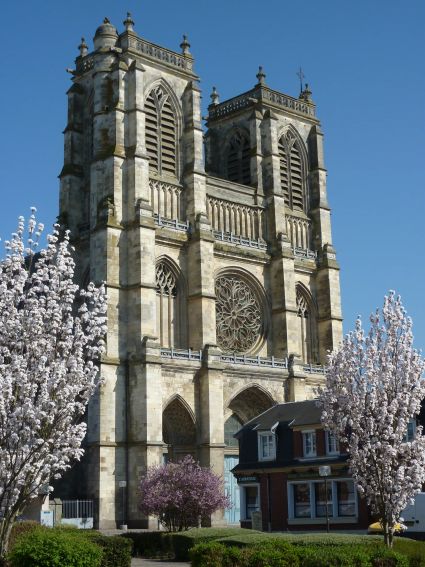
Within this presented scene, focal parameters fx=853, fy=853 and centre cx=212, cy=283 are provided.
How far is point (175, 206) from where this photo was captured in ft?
168

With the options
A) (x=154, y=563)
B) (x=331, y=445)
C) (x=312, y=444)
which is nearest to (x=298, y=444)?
(x=312, y=444)

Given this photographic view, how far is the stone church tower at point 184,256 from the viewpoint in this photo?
44.9 m

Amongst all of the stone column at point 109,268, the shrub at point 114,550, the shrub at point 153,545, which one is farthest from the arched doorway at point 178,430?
the shrub at point 114,550

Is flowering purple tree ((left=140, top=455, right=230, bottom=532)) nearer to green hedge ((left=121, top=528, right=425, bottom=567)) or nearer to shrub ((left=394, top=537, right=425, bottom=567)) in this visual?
green hedge ((left=121, top=528, right=425, bottom=567))

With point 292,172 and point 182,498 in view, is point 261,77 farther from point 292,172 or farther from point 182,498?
point 182,498

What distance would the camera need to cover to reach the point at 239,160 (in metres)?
60.3

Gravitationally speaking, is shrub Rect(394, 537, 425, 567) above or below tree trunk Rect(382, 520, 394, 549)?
below

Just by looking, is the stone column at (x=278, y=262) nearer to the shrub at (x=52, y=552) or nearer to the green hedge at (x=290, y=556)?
the green hedge at (x=290, y=556)

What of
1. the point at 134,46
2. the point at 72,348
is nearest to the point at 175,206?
the point at 134,46

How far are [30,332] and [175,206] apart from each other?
110 feet

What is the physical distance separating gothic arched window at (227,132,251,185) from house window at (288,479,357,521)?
2672 centimetres

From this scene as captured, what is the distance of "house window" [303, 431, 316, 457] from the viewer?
38.6m

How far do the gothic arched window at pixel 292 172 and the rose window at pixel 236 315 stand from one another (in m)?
8.73

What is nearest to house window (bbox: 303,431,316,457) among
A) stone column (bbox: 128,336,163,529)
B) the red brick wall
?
the red brick wall
